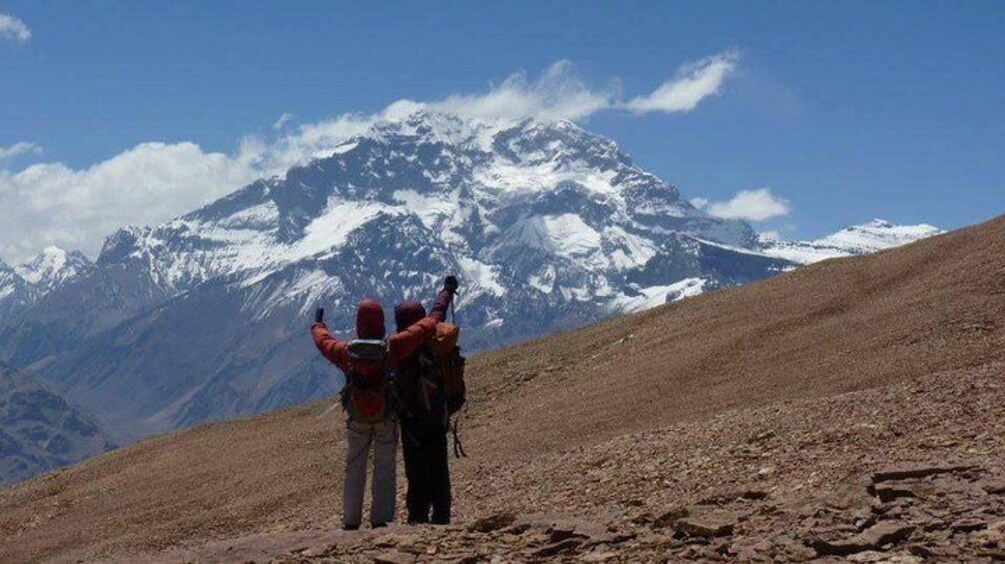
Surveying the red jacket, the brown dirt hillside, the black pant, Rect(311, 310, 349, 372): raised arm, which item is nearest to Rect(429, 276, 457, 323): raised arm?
the red jacket

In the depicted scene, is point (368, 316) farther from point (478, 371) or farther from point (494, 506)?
point (478, 371)

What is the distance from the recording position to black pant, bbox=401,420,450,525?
13641 mm

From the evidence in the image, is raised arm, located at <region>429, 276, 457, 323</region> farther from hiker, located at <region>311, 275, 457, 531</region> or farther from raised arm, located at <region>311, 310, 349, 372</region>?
raised arm, located at <region>311, 310, 349, 372</region>

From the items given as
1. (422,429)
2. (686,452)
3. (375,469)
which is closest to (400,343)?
(422,429)

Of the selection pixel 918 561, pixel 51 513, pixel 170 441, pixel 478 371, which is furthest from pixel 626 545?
pixel 170 441

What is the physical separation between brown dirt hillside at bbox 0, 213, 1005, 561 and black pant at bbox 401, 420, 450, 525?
3.87 ft

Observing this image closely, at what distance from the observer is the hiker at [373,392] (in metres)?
13.0

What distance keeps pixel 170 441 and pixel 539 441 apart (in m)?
16.5

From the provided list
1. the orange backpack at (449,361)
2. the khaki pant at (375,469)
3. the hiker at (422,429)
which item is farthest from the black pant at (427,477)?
the orange backpack at (449,361)

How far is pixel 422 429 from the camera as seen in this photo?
44.3 ft

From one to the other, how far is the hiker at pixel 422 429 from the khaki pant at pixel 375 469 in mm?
209

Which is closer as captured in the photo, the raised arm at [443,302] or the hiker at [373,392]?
the hiker at [373,392]

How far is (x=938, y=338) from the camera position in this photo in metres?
24.7

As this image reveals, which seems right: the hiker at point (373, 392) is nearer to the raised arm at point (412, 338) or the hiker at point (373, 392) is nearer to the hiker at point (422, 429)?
the raised arm at point (412, 338)
